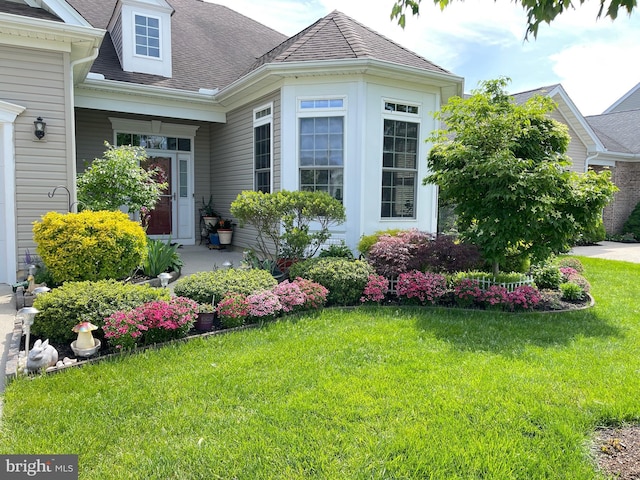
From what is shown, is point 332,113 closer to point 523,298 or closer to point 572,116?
point 523,298

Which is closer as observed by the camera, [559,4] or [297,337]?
[559,4]

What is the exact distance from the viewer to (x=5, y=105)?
6426 millimetres

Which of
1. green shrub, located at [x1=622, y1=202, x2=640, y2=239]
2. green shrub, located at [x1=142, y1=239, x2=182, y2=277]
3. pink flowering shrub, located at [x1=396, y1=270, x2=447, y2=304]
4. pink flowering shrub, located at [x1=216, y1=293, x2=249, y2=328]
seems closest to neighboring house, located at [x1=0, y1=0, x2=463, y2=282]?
green shrub, located at [x1=142, y1=239, x2=182, y2=277]

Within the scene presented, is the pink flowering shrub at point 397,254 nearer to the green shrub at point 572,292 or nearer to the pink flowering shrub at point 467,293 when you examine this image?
the pink flowering shrub at point 467,293

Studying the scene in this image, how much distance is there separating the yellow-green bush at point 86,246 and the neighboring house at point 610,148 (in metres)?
12.0

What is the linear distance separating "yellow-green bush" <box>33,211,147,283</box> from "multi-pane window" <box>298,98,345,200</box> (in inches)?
136

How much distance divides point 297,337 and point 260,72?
5372 millimetres

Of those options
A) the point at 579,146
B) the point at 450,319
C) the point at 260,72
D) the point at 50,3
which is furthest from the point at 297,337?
the point at 579,146

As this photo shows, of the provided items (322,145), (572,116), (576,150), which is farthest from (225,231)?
(576,150)

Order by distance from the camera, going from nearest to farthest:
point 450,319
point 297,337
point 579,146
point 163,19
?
point 297,337, point 450,319, point 163,19, point 579,146

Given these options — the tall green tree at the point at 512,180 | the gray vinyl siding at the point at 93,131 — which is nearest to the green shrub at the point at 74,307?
the tall green tree at the point at 512,180

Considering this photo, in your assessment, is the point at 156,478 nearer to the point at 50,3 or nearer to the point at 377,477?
the point at 377,477

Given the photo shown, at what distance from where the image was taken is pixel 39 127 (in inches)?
263

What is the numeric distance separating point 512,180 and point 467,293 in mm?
1520
